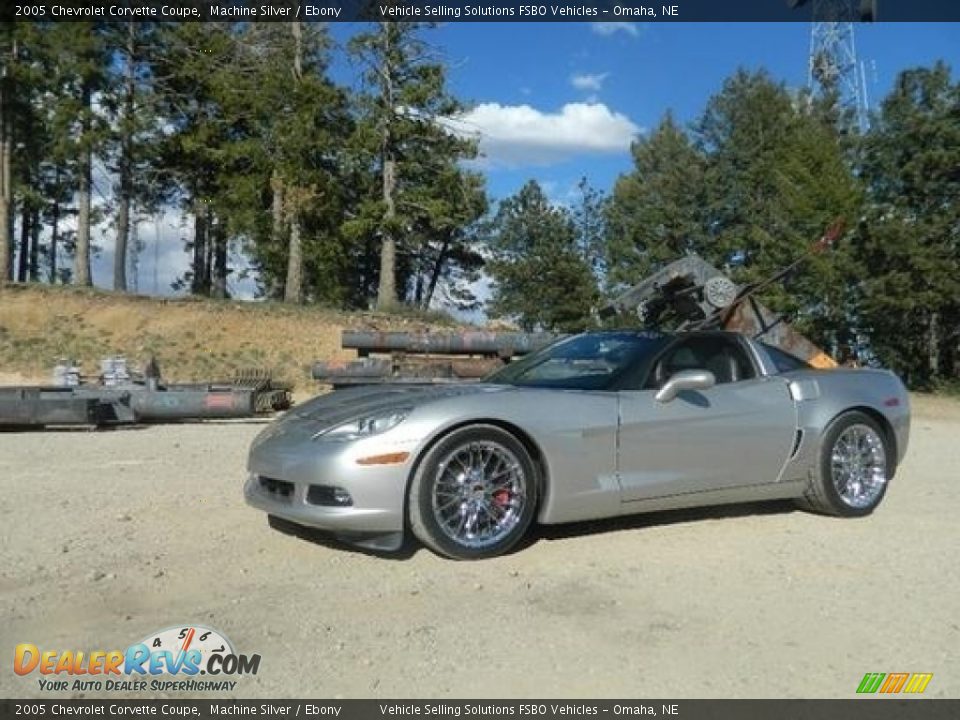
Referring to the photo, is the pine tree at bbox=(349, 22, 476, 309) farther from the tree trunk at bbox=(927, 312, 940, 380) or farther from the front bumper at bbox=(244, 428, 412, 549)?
the front bumper at bbox=(244, 428, 412, 549)

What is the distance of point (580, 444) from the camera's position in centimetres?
507

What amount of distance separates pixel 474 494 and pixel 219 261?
40.0 m

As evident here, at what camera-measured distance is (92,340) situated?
973 inches

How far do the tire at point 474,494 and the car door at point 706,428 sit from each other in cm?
66

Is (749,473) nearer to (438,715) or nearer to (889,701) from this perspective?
(889,701)

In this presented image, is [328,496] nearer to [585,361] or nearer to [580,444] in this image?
[580,444]

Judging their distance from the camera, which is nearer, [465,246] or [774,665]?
[774,665]

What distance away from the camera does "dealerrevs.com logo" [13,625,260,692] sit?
3.23m

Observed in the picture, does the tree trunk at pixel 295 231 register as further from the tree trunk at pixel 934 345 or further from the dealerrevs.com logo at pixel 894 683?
the dealerrevs.com logo at pixel 894 683

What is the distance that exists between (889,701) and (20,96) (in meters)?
31.1

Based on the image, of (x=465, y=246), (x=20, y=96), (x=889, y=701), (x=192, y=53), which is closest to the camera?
(x=889, y=701)

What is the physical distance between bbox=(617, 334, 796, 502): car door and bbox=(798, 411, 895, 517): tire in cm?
39

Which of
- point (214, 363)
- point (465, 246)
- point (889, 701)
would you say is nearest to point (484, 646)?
point (889, 701)

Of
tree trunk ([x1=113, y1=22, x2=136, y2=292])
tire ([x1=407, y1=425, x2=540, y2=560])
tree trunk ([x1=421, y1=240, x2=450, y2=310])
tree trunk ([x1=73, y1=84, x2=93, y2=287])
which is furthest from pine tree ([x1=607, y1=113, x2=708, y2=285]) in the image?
tire ([x1=407, y1=425, x2=540, y2=560])
